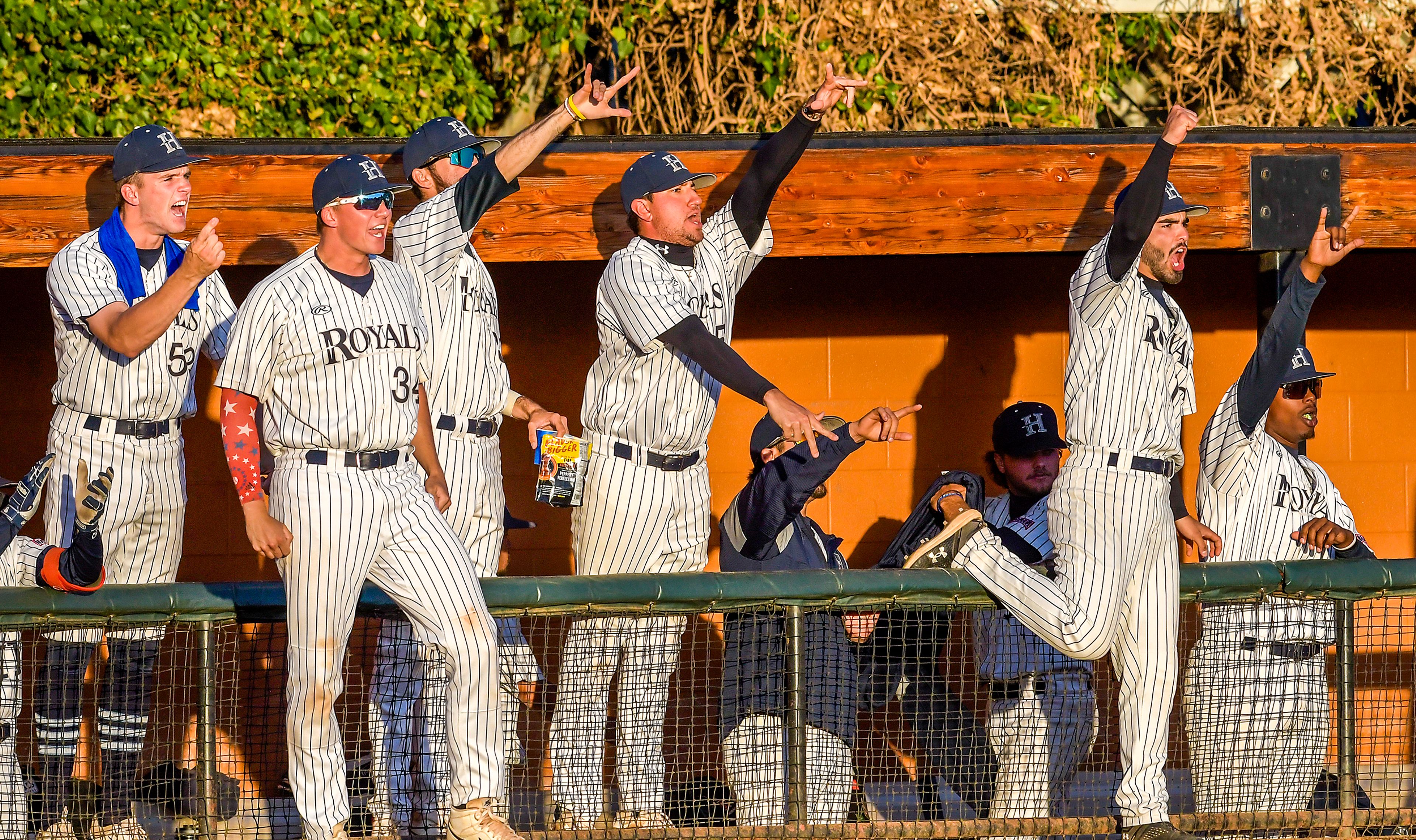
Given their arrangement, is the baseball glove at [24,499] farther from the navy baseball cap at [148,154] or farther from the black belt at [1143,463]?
the black belt at [1143,463]

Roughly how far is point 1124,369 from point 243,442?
7.87 ft

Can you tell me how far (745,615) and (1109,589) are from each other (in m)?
1.00

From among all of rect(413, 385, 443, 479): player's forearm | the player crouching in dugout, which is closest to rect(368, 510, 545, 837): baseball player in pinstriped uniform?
rect(413, 385, 443, 479): player's forearm

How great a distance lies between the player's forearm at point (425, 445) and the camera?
175 inches

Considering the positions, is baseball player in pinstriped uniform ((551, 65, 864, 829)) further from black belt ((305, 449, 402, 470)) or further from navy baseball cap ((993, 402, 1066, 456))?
navy baseball cap ((993, 402, 1066, 456))

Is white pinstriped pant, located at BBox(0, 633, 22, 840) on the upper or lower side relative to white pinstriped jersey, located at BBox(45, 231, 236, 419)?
lower

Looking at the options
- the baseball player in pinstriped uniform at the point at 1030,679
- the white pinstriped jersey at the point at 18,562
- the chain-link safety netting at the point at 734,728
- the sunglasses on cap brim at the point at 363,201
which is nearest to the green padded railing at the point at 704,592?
the chain-link safety netting at the point at 734,728

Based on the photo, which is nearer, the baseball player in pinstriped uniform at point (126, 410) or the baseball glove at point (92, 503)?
the baseball glove at point (92, 503)

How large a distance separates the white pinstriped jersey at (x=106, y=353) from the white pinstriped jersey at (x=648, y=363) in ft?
3.69

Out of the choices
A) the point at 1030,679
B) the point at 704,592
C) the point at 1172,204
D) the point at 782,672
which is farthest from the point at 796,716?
the point at 1172,204

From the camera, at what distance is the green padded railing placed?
399 cm

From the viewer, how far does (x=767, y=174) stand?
508 centimetres

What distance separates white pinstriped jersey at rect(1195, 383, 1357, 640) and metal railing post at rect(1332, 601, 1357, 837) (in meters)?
0.62

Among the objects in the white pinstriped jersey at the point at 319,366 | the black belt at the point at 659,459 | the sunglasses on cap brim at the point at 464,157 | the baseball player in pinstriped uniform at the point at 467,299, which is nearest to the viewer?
the white pinstriped jersey at the point at 319,366
